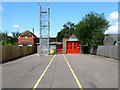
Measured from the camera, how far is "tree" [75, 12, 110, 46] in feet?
224

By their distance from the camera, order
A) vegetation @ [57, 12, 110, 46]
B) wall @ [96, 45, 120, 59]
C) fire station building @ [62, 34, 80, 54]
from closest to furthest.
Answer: wall @ [96, 45, 120, 59]
vegetation @ [57, 12, 110, 46]
fire station building @ [62, 34, 80, 54]

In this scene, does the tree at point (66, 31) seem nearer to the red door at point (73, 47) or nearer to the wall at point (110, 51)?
the red door at point (73, 47)

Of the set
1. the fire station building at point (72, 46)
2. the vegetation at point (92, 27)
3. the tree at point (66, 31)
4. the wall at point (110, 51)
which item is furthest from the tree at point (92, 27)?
the tree at point (66, 31)

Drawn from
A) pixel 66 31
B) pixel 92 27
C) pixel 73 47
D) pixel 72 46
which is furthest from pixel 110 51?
pixel 66 31

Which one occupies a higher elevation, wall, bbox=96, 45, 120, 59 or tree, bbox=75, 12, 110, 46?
tree, bbox=75, 12, 110, 46

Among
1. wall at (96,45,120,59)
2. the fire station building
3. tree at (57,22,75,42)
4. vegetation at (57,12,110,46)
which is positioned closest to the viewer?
wall at (96,45,120,59)

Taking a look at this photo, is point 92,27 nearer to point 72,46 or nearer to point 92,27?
point 92,27

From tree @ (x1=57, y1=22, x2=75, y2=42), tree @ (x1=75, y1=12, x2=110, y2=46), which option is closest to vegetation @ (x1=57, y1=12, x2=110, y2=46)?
tree @ (x1=75, y1=12, x2=110, y2=46)

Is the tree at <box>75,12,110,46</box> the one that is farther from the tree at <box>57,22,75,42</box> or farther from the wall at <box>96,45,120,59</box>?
the tree at <box>57,22,75,42</box>

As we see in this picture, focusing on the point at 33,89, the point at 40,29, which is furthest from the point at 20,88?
the point at 40,29

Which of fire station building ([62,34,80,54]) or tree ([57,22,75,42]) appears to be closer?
fire station building ([62,34,80,54])

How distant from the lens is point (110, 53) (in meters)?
45.0

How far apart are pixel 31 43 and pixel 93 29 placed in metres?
32.3

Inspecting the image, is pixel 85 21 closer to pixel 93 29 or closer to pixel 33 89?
pixel 93 29
